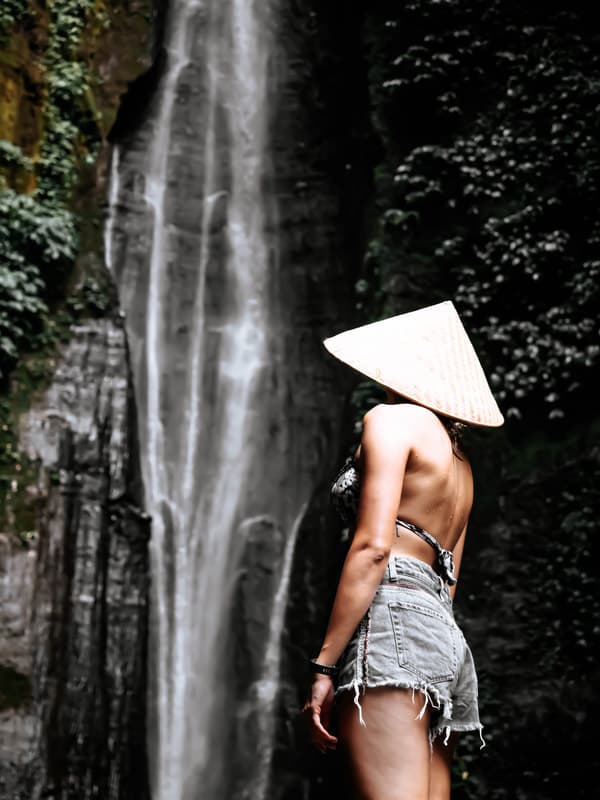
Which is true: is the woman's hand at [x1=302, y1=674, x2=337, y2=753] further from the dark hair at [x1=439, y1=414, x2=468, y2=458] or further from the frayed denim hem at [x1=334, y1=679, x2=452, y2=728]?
the dark hair at [x1=439, y1=414, x2=468, y2=458]

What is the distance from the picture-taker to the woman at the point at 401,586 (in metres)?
2.48

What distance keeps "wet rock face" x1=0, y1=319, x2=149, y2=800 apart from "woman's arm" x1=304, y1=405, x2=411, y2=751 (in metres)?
4.99

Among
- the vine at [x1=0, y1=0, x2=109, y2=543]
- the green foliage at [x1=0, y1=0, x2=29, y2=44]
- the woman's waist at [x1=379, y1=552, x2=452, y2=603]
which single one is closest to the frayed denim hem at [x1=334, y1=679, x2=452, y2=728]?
the woman's waist at [x1=379, y1=552, x2=452, y2=603]

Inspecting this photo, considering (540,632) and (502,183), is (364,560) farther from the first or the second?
(502,183)

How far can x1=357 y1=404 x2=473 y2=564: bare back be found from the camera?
2684mm

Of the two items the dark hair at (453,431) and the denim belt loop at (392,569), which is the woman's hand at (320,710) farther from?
the dark hair at (453,431)

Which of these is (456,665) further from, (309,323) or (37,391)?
(309,323)

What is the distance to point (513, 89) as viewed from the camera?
26.3ft

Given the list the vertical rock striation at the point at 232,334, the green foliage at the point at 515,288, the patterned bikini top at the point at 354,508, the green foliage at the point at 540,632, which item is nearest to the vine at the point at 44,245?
the vertical rock striation at the point at 232,334

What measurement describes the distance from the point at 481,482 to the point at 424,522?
4.64m

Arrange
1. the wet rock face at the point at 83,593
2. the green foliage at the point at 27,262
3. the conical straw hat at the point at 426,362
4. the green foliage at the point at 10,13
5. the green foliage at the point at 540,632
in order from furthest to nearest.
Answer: the green foliage at the point at 10,13 → the green foliage at the point at 27,262 → the wet rock face at the point at 83,593 → the green foliage at the point at 540,632 → the conical straw hat at the point at 426,362

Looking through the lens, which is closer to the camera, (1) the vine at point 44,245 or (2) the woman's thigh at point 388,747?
(2) the woman's thigh at point 388,747

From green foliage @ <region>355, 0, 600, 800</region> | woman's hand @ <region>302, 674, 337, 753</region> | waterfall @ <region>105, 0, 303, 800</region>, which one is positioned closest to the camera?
woman's hand @ <region>302, 674, 337, 753</region>

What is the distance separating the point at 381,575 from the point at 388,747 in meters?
0.46
